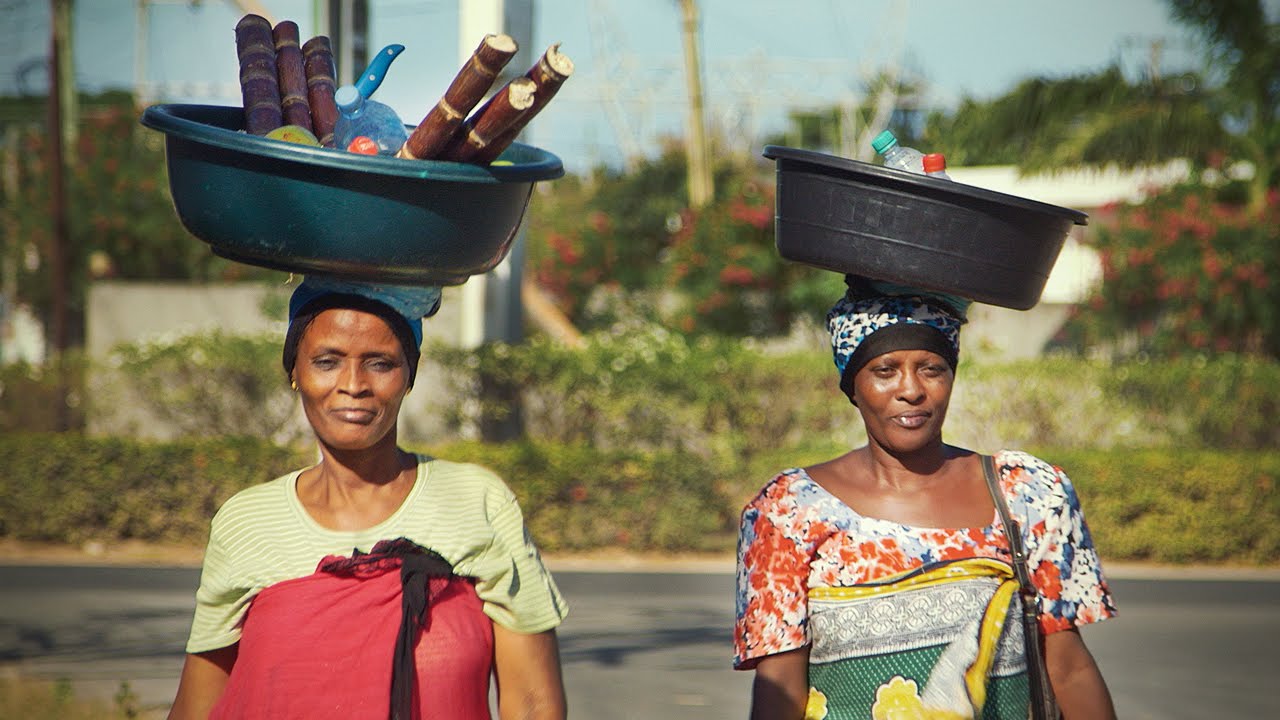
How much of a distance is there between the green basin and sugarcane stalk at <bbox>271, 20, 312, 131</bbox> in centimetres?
21

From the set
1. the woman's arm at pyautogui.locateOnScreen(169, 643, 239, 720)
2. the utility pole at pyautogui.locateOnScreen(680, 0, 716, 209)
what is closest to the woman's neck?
the woman's arm at pyautogui.locateOnScreen(169, 643, 239, 720)

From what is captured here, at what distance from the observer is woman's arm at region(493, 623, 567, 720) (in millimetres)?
2633

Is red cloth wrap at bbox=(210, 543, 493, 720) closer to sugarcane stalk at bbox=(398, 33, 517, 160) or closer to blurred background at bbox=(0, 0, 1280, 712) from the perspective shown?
sugarcane stalk at bbox=(398, 33, 517, 160)

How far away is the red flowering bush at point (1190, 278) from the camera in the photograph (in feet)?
51.2

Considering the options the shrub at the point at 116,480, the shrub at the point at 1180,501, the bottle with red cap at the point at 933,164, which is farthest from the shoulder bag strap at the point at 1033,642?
the shrub at the point at 116,480

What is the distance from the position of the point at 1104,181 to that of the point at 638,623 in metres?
16.6

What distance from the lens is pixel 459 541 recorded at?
8.69 feet

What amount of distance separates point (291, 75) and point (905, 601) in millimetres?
1574

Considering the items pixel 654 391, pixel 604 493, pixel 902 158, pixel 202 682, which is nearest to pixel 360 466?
pixel 202 682

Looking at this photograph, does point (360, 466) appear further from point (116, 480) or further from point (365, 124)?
point (116, 480)

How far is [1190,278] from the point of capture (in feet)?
51.5

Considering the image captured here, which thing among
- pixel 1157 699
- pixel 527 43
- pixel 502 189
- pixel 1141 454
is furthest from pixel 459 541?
pixel 1141 454

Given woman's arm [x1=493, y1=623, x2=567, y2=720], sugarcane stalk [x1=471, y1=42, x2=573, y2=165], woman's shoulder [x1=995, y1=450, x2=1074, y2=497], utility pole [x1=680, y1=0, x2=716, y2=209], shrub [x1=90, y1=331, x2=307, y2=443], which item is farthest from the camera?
utility pole [x1=680, y1=0, x2=716, y2=209]

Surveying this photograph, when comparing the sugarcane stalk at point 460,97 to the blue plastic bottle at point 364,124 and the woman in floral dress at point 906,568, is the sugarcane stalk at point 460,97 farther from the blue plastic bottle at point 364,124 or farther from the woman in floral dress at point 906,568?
the woman in floral dress at point 906,568
